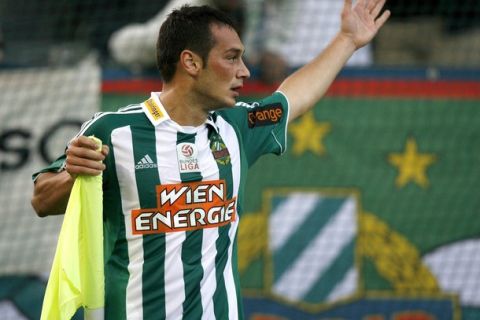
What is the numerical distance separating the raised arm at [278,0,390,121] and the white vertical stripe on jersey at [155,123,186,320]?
2.29ft

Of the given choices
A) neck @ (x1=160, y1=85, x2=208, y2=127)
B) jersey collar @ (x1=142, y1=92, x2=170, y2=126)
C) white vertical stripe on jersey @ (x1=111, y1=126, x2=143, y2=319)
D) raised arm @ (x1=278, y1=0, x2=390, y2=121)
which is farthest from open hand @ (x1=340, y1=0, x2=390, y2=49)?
white vertical stripe on jersey @ (x1=111, y1=126, x2=143, y2=319)

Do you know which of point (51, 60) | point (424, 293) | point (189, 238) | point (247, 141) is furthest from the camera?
point (51, 60)

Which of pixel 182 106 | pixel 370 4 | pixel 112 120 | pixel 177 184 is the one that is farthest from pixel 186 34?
pixel 370 4

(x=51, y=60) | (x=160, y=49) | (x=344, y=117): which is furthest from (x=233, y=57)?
(x=51, y=60)

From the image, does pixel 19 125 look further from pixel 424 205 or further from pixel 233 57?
pixel 233 57

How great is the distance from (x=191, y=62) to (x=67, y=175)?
26.1 inches

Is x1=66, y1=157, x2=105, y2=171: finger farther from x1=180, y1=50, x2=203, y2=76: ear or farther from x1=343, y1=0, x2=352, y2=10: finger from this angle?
x1=343, y1=0, x2=352, y2=10: finger

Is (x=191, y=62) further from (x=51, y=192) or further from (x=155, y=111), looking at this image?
(x=51, y=192)

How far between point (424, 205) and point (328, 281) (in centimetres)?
90

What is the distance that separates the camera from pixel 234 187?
3518mm

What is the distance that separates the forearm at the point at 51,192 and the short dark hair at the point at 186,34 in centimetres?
61

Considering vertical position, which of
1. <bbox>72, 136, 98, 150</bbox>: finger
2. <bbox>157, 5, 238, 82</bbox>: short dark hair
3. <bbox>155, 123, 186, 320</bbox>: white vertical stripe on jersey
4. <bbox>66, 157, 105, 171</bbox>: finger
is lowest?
<bbox>155, 123, 186, 320</bbox>: white vertical stripe on jersey

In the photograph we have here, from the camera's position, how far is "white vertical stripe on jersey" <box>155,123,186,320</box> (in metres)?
3.32

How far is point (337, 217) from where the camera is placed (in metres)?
6.65
